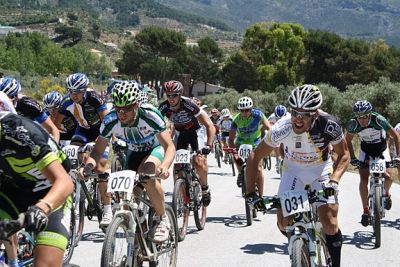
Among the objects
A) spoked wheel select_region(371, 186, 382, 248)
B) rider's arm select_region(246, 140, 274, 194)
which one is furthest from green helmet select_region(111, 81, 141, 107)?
spoked wheel select_region(371, 186, 382, 248)

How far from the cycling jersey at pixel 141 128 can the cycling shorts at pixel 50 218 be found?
2079mm

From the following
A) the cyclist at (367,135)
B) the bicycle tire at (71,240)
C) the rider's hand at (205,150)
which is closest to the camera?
the bicycle tire at (71,240)

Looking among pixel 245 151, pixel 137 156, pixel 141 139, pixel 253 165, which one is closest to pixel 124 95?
pixel 141 139

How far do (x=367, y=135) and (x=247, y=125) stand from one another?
268cm

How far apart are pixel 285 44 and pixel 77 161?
60219 mm

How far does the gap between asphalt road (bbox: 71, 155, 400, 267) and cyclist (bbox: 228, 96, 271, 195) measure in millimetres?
1105

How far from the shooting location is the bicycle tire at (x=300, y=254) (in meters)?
5.16

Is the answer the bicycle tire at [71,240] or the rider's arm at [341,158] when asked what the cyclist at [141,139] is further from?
the rider's arm at [341,158]

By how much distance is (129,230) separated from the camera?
559cm

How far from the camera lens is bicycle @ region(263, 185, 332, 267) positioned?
206 inches

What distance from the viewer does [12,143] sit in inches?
158

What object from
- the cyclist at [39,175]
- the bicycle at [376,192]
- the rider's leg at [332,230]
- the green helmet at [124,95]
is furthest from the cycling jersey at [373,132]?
the cyclist at [39,175]

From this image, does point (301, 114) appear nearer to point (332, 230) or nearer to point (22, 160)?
point (332, 230)

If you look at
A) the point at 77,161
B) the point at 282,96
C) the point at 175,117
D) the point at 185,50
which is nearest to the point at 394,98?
the point at 282,96
